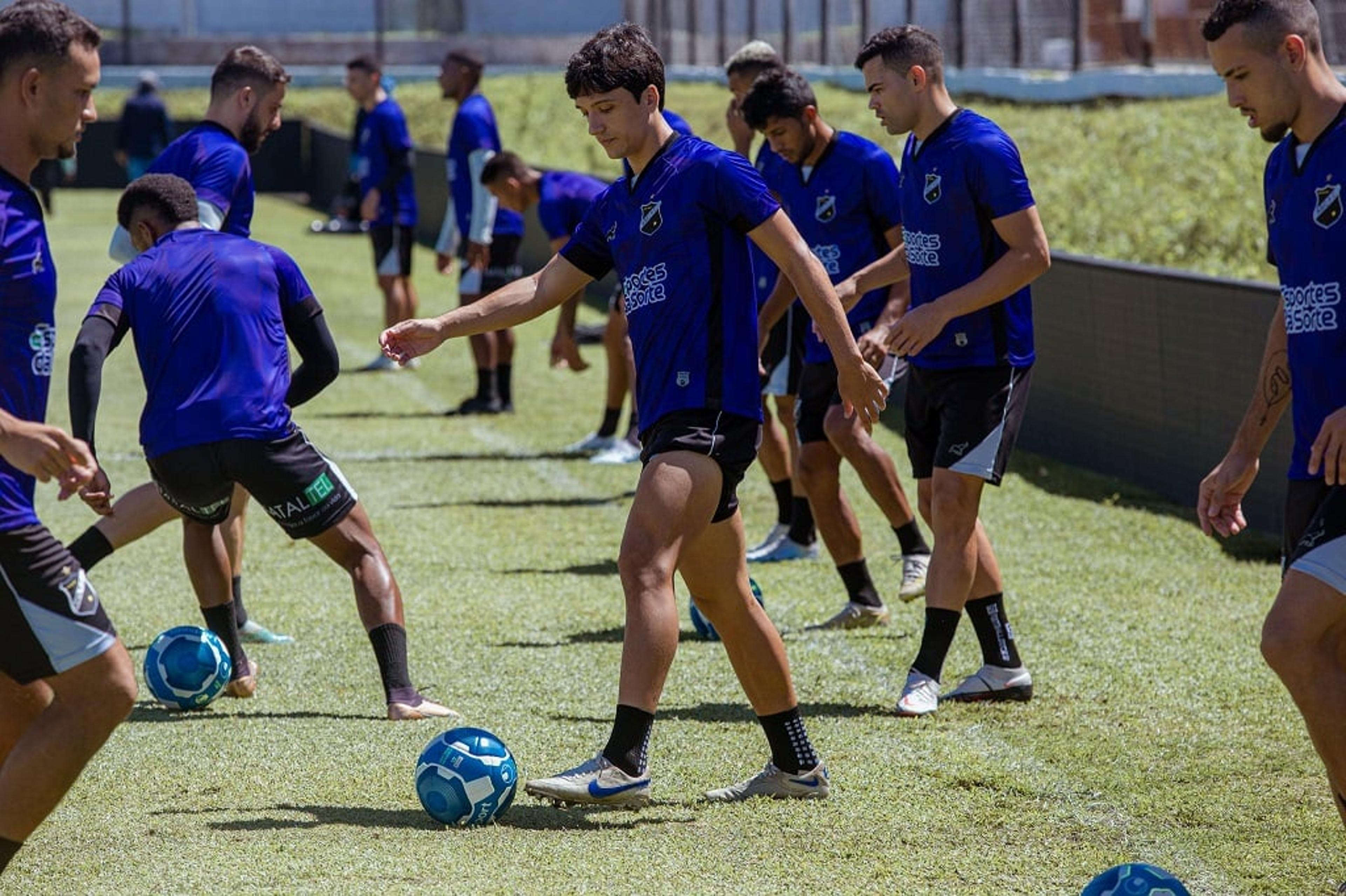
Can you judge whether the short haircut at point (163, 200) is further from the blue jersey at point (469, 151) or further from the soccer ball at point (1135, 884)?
the blue jersey at point (469, 151)

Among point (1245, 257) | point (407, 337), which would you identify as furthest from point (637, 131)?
point (1245, 257)

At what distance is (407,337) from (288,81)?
298cm

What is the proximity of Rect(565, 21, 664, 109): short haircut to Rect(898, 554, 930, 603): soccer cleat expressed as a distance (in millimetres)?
3752

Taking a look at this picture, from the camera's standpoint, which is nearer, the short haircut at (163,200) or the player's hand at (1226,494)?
the player's hand at (1226,494)

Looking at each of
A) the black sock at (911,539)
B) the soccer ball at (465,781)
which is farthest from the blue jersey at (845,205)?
the soccer ball at (465,781)

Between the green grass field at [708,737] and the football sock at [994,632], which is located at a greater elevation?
the football sock at [994,632]

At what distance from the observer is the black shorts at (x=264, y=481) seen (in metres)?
6.36

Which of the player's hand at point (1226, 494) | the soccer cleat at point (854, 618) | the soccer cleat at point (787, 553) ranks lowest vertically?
the soccer cleat at point (787, 553)

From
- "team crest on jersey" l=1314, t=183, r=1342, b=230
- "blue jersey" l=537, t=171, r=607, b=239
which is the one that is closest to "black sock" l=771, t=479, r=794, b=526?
"blue jersey" l=537, t=171, r=607, b=239

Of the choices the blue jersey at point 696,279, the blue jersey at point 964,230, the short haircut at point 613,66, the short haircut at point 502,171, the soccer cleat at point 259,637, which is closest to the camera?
the short haircut at point 613,66

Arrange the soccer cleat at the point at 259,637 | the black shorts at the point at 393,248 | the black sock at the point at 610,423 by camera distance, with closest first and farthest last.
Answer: the soccer cleat at the point at 259,637, the black sock at the point at 610,423, the black shorts at the point at 393,248

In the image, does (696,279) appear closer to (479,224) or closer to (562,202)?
(562,202)

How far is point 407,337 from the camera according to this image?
5707 mm

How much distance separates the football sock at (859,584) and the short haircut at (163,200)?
127 inches
